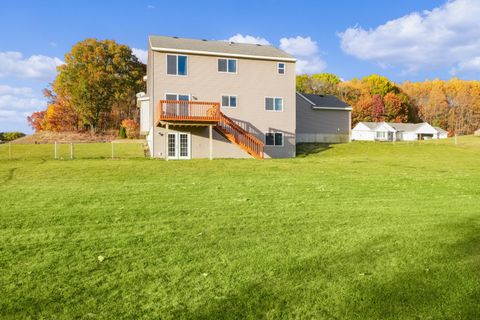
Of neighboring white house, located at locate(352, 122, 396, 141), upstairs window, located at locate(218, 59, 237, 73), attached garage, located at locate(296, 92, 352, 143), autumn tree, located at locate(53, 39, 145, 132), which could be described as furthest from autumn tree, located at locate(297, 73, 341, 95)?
upstairs window, located at locate(218, 59, 237, 73)

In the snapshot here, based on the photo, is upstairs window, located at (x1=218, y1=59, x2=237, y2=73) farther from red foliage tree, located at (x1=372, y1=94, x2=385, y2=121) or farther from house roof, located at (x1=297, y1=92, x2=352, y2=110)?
red foliage tree, located at (x1=372, y1=94, x2=385, y2=121)

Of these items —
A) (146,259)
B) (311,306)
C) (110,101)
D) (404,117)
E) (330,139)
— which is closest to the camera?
(311,306)

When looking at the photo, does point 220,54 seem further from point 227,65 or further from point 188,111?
point 188,111

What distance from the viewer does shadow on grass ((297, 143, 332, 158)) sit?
31.8 metres

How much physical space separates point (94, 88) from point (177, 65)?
25802mm

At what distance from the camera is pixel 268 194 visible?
10.8 m

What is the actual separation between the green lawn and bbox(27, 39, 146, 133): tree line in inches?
1592

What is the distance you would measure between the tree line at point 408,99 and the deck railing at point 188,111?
154 feet

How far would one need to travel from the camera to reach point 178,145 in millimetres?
26703

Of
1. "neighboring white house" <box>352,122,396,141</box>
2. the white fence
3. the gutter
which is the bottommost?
the white fence

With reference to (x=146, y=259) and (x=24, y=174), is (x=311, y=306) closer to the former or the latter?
(x=146, y=259)

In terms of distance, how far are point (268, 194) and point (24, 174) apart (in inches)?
398

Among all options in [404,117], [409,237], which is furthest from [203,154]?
[404,117]

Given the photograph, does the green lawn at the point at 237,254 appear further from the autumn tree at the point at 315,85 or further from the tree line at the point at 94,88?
the autumn tree at the point at 315,85
